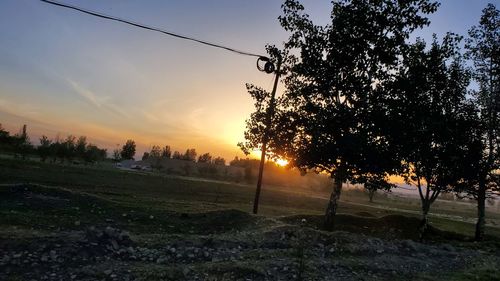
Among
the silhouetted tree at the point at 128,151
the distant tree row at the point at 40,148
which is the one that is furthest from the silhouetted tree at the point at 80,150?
the silhouetted tree at the point at 128,151

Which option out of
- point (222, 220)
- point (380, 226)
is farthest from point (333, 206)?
point (222, 220)

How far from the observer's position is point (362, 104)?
2186 centimetres

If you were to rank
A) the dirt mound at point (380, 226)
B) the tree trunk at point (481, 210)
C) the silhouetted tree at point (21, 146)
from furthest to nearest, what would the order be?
the silhouetted tree at point (21, 146) < the tree trunk at point (481, 210) < the dirt mound at point (380, 226)

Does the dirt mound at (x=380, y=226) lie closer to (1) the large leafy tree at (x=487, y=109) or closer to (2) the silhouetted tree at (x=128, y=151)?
(1) the large leafy tree at (x=487, y=109)

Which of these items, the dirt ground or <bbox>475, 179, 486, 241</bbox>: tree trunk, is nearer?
the dirt ground

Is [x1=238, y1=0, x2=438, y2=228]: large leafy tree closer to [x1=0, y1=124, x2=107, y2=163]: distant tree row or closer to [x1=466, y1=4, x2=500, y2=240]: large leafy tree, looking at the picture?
[x1=466, y1=4, x2=500, y2=240]: large leafy tree

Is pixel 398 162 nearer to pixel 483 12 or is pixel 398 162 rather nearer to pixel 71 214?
pixel 483 12

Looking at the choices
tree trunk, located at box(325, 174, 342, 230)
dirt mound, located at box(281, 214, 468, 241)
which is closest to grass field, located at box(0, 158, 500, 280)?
dirt mound, located at box(281, 214, 468, 241)

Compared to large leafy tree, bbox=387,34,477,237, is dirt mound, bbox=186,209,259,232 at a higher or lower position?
lower

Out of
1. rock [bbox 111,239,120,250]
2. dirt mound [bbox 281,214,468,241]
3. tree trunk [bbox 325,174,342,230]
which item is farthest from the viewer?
dirt mound [bbox 281,214,468,241]

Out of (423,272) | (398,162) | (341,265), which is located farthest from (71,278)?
(398,162)

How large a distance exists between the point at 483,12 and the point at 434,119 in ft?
38.9

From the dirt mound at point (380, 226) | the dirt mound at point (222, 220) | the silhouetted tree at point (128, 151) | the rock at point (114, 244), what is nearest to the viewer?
the rock at point (114, 244)

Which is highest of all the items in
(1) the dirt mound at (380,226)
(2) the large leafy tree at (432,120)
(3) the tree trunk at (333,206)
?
(2) the large leafy tree at (432,120)
